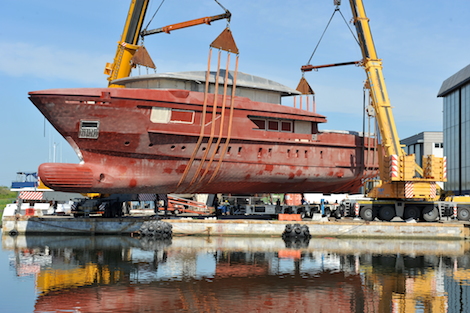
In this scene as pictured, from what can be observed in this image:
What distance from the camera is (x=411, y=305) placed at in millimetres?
11078

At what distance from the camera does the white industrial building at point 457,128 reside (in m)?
47.2

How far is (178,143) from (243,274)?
24.7 ft

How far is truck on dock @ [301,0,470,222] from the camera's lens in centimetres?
2417

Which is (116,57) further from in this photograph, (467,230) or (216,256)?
(467,230)

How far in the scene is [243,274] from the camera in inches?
584

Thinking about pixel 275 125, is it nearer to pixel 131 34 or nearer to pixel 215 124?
pixel 215 124

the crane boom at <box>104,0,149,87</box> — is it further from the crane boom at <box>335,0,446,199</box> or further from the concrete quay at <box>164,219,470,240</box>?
the crane boom at <box>335,0,446,199</box>

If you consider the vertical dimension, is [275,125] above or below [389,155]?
above

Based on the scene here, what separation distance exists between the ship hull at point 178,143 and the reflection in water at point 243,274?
2.91 m

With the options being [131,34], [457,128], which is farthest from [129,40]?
[457,128]

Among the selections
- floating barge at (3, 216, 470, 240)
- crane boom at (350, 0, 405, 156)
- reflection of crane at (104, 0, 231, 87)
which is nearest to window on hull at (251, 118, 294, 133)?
floating barge at (3, 216, 470, 240)

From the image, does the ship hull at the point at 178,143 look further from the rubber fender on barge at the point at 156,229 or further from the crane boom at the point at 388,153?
the crane boom at the point at 388,153

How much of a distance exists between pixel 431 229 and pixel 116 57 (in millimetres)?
20393

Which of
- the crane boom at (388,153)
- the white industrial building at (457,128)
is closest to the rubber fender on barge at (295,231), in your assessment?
the crane boom at (388,153)
